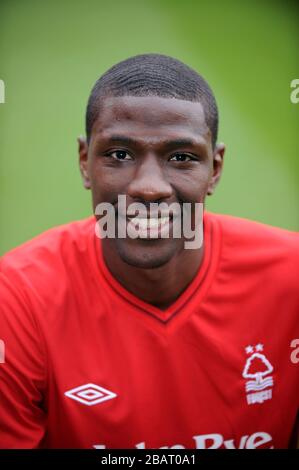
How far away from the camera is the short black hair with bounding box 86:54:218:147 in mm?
1267

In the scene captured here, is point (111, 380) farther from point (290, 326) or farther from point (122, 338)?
point (290, 326)

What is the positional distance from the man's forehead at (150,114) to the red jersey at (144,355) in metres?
0.38

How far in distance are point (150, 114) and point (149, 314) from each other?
0.51 m

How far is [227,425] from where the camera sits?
137 centimetres

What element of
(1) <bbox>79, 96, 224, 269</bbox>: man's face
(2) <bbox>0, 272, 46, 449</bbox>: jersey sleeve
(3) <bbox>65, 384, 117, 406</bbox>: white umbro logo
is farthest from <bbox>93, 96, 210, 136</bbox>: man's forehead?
(3) <bbox>65, 384, 117, 406</bbox>: white umbro logo

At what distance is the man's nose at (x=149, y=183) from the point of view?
120 centimetres

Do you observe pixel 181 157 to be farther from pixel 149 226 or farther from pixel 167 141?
pixel 149 226

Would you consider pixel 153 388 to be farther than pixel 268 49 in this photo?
No

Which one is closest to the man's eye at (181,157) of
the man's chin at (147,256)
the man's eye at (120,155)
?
the man's eye at (120,155)

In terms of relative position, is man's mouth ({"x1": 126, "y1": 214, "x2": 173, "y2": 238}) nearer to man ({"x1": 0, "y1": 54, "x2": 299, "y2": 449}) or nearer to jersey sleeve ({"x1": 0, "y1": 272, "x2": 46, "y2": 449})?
man ({"x1": 0, "y1": 54, "x2": 299, "y2": 449})

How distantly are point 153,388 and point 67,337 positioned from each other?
0.82 ft

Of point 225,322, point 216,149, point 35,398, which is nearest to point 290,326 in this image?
point 225,322
